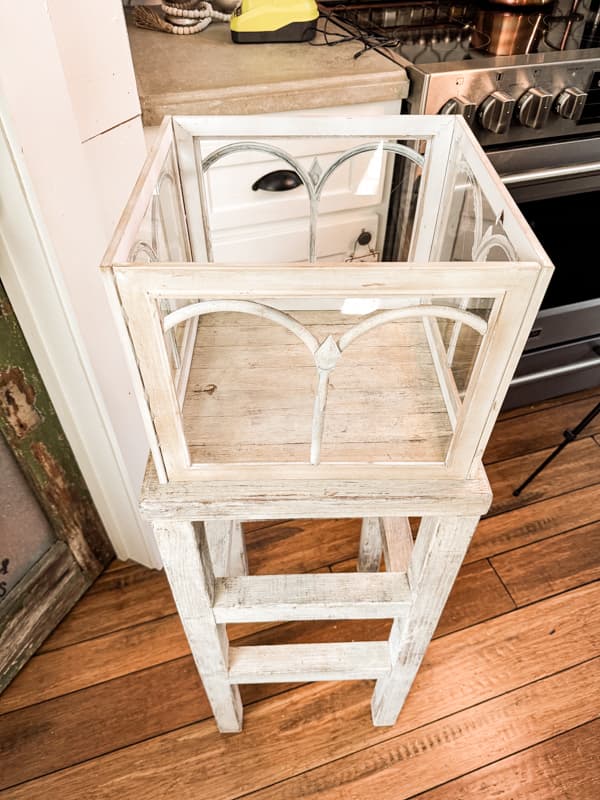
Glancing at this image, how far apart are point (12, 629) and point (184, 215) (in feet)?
3.16

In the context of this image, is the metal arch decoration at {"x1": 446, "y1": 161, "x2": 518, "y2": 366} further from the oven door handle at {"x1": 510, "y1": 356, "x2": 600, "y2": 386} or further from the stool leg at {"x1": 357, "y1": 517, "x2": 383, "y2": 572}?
the oven door handle at {"x1": 510, "y1": 356, "x2": 600, "y2": 386}

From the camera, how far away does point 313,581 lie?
0.94 meters

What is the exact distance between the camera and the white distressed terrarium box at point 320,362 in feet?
1.68

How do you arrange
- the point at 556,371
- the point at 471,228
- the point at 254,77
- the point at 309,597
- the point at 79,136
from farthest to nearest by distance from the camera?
the point at 556,371 < the point at 254,77 < the point at 309,597 < the point at 79,136 < the point at 471,228

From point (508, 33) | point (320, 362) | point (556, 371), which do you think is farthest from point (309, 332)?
point (556, 371)

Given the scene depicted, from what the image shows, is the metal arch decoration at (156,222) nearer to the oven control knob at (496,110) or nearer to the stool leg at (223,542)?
the stool leg at (223,542)

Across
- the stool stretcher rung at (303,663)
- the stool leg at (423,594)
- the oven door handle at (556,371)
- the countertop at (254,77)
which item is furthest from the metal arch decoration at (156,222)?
the oven door handle at (556,371)

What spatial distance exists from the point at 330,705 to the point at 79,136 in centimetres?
115

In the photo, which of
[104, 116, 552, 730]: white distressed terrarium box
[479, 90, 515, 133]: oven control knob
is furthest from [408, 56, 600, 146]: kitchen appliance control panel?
[104, 116, 552, 730]: white distressed terrarium box

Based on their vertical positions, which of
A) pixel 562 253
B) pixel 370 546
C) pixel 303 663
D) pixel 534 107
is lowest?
pixel 370 546

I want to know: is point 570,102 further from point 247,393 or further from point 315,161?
point 247,393

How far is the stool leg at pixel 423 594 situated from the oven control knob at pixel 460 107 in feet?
2.42

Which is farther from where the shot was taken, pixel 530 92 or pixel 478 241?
pixel 530 92

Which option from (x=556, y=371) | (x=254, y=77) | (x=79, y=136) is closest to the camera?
(x=79, y=136)
